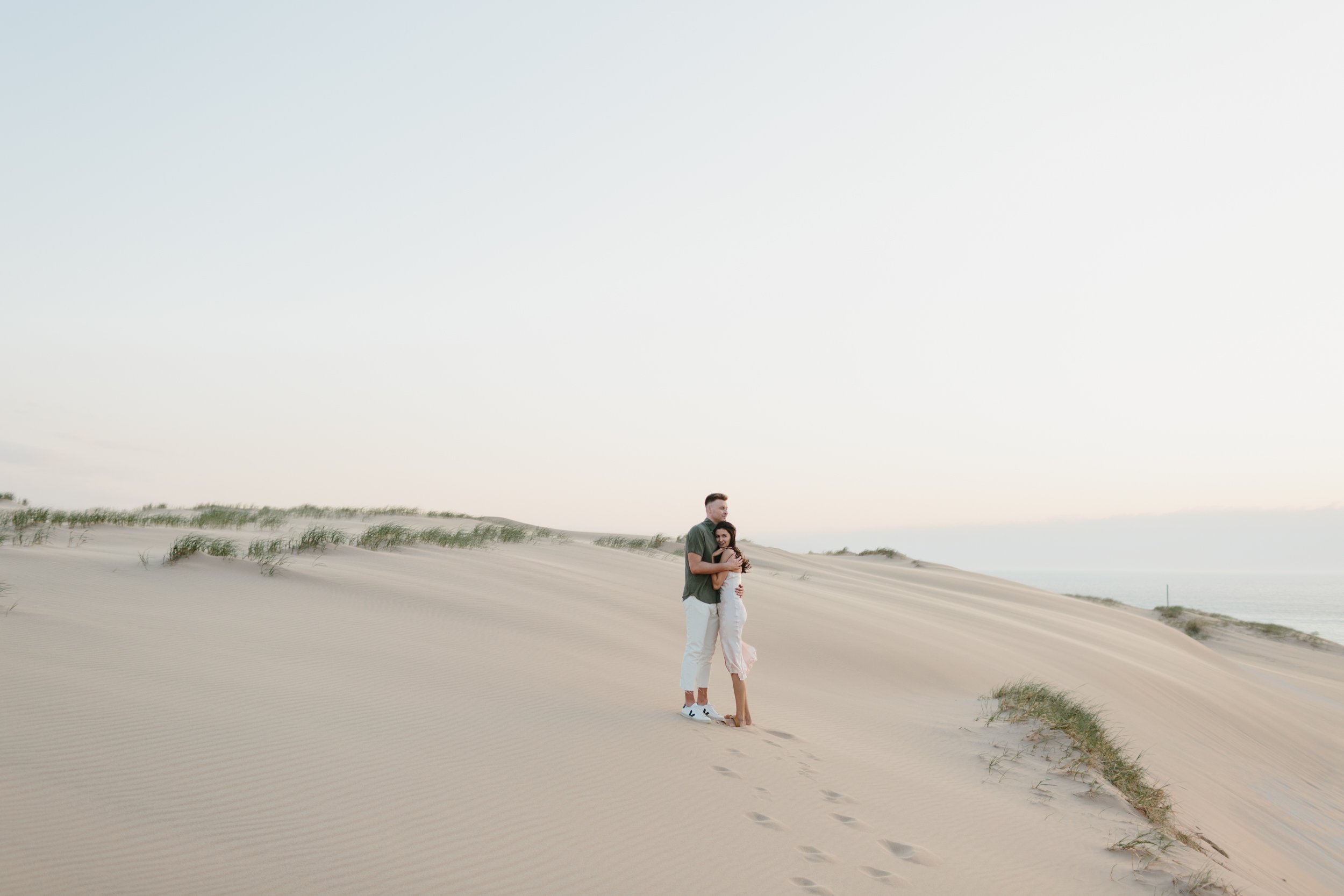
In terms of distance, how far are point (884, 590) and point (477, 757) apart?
14873 millimetres

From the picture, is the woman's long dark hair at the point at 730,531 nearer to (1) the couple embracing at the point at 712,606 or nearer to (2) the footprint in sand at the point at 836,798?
(1) the couple embracing at the point at 712,606

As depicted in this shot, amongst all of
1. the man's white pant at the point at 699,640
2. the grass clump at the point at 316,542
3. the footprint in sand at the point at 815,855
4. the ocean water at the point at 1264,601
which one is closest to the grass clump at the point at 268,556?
the grass clump at the point at 316,542

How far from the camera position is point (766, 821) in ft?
14.8

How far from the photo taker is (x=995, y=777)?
6.32 meters

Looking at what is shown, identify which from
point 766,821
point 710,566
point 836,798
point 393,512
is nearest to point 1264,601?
point 393,512

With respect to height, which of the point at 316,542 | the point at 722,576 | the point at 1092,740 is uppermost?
the point at 722,576

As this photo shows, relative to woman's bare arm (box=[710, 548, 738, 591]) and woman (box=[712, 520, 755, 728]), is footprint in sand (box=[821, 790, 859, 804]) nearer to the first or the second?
woman (box=[712, 520, 755, 728])

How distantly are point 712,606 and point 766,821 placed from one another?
195cm

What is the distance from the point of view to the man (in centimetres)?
617

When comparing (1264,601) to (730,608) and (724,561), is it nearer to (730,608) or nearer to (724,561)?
(730,608)

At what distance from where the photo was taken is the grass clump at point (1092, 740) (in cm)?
610

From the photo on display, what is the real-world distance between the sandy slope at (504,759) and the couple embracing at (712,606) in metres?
0.37

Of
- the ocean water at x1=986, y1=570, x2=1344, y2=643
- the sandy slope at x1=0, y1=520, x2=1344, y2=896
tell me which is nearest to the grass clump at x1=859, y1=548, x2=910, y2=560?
the ocean water at x1=986, y1=570, x2=1344, y2=643

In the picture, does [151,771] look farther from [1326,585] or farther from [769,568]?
[1326,585]
